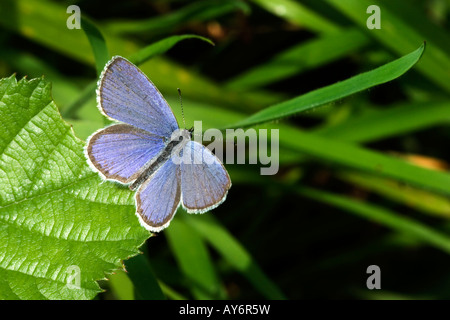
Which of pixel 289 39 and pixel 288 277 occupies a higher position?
pixel 289 39

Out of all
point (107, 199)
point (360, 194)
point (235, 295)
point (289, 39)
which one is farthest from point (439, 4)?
point (107, 199)

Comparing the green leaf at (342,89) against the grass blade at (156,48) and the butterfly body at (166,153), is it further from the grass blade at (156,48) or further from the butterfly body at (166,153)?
the grass blade at (156,48)

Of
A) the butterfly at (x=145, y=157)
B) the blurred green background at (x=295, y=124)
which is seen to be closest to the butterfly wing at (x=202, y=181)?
the butterfly at (x=145, y=157)

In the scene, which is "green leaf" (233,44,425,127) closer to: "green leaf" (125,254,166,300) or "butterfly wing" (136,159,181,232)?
"butterfly wing" (136,159,181,232)

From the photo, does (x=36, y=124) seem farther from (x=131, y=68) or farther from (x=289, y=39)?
(x=289, y=39)

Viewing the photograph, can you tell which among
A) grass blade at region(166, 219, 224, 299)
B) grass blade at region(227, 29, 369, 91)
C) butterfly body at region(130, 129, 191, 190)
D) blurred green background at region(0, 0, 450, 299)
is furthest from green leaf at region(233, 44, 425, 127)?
grass blade at region(227, 29, 369, 91)

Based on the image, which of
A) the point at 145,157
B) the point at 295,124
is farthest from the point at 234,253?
the point at 295,124
